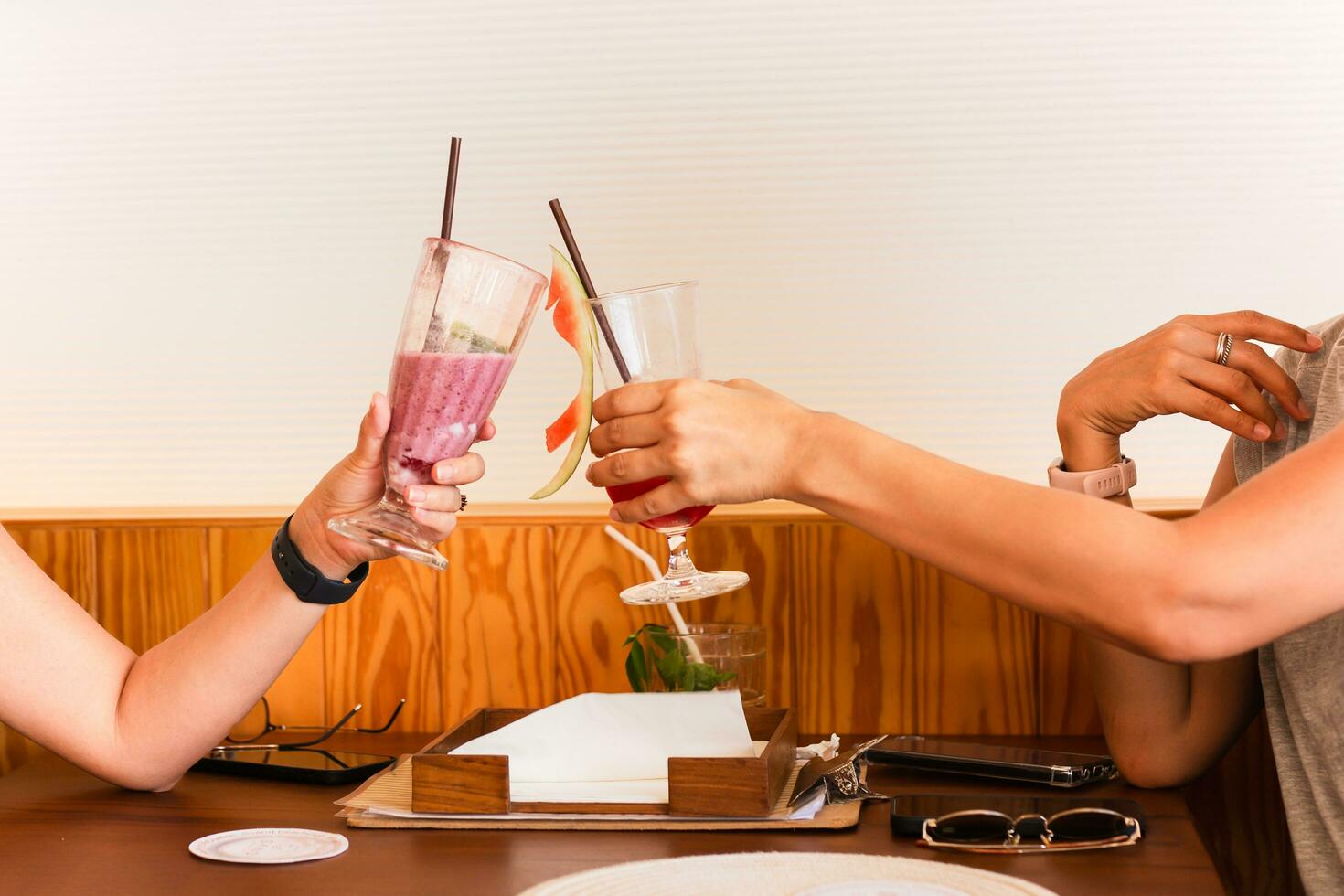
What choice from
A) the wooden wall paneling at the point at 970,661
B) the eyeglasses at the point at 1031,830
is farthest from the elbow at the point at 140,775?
the wooden wall paneling at the point at 970,661

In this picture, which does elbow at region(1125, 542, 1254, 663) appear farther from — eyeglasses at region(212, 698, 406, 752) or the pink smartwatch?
eyeglasses at region(212, 698, 406, 752)

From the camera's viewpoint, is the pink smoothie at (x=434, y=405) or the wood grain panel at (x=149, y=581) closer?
the pink smoothie at (x=434, y=405)

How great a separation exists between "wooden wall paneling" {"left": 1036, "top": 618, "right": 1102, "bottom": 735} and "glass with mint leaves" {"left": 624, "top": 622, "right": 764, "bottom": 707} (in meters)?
0.41

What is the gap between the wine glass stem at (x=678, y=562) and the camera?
1172 millimetres

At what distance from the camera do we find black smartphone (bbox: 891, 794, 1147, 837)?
3.57 feet

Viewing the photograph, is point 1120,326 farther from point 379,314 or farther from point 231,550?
point 231,550

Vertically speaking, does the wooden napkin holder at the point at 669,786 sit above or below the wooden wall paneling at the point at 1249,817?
above

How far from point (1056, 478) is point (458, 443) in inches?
25.3

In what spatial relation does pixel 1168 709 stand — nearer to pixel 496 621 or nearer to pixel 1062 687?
pixel 1062 687

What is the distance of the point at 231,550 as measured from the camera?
1.79 metres

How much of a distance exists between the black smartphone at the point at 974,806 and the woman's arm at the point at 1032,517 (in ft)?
0.76

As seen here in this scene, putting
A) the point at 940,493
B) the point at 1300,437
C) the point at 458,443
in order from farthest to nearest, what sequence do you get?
1. the point at 1300,437
2. the point at 458,443
3. the point at 940,493

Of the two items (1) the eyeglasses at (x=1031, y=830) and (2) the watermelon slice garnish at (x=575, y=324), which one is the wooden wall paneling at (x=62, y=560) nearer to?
(2) the watermelon slice garnish at (x=575, y=324)

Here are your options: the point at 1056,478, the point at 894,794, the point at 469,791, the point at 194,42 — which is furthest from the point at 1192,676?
the point at 194,42
